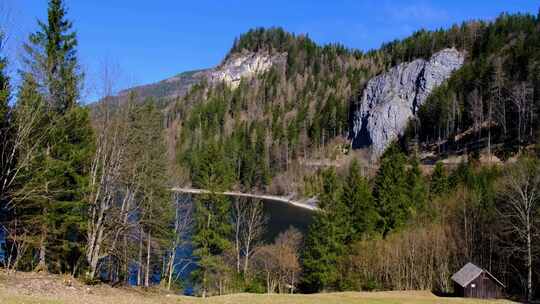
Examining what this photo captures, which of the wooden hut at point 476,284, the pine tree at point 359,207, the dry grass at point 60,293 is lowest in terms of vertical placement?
the wooden hut at point 476,284

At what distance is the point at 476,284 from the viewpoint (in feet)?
117

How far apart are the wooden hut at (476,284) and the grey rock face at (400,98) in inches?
3825

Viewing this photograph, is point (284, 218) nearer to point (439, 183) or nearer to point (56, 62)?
point (439, 183)

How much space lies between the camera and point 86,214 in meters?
23.2

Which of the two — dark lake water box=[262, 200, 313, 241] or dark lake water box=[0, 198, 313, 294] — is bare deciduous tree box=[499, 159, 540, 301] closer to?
dark lake water box=[0, 198, 313, 294]

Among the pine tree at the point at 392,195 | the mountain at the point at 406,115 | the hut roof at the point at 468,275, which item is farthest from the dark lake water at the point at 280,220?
the hut roof at the point at 468,275

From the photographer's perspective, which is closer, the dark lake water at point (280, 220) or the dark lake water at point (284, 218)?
the dark lake water at point (280, 220)

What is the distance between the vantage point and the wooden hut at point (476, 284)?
35.4 m

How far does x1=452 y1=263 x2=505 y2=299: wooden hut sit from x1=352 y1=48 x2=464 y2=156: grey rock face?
97151mm

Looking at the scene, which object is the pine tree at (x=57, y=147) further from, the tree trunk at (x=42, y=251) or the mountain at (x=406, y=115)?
the mountain at (x=406, y=115)

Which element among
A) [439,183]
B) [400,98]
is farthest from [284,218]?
[400,98]

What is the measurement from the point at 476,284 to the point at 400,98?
110064 mm

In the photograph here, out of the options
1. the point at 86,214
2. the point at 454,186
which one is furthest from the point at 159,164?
the point at 454,186

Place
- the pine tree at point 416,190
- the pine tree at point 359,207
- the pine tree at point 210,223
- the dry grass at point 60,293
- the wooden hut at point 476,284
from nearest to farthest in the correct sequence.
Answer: the dry grass at point 60,293
the pine tree at point 210,223
the wooden hut at point 476,284
the pine tree at point 359,207
the pine tree at point 416,190
